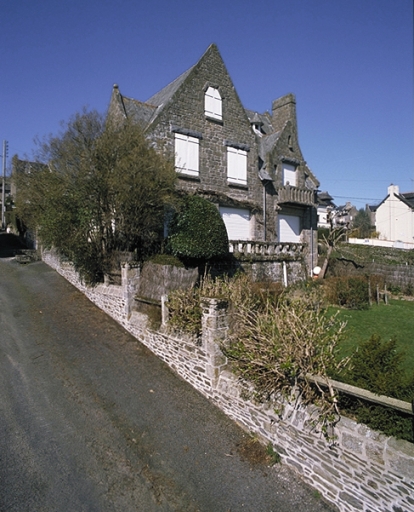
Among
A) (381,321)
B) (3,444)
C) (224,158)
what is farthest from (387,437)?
(224,158)

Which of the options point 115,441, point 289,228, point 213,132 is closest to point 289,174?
point 289,228

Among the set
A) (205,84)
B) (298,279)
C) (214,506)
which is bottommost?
(214,506)

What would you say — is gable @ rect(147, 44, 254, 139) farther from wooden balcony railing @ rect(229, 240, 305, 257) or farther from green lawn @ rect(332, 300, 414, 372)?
green lawn @ rect(332, 300, 414, 372)

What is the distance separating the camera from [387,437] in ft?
14.2

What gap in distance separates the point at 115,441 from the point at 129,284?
4684 mm

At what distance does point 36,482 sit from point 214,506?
2.66 metres

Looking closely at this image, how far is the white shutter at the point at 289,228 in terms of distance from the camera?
19219mm

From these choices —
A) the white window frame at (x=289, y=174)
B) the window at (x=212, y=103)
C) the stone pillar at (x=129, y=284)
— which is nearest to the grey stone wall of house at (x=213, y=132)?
the window at (x=212, y=103)

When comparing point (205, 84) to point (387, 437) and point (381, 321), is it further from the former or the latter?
point (387, 437)

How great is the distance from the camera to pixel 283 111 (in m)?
20.8

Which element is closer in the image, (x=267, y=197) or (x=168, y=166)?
(x=168, y=166)

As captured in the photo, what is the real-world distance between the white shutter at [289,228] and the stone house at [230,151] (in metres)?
0.06

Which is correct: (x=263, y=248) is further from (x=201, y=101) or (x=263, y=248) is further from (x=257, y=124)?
(x=257, y=124)

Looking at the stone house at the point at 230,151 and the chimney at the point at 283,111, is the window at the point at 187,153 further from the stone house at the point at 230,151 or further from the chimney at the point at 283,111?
the chimney at the point at 283,111
